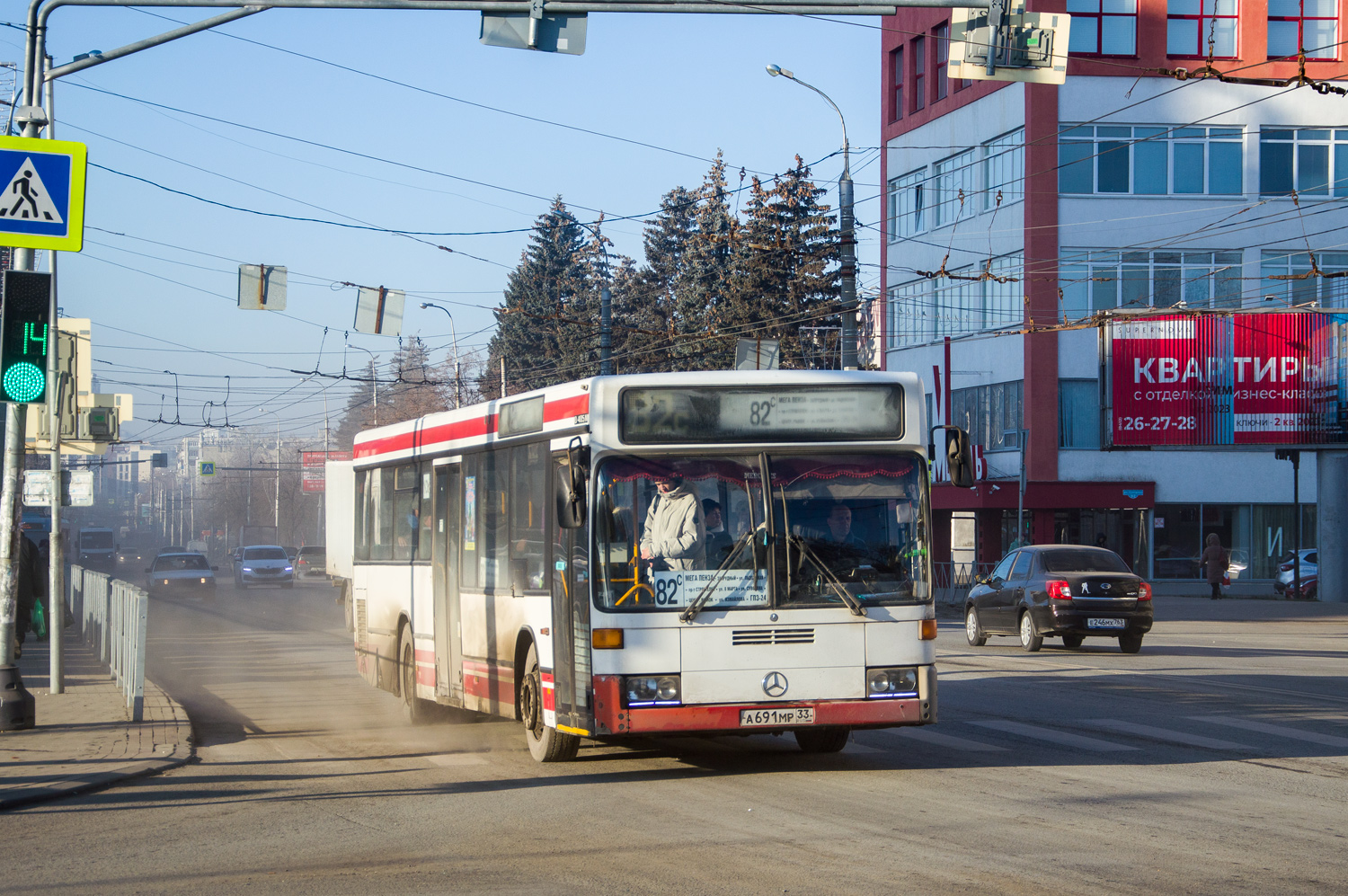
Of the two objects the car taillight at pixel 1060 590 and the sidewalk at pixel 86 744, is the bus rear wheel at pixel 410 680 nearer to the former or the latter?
the sidewalk at pixel 86 744

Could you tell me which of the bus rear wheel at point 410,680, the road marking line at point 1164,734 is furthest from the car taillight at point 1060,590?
the bus rear wheel at point 410,680

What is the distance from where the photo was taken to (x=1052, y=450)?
46656 mm

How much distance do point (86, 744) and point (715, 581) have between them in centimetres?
562

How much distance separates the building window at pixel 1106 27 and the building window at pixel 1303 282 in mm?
7499

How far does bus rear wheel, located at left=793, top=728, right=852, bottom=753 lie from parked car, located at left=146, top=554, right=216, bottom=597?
40.5m

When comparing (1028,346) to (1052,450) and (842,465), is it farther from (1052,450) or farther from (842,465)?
(842,465)

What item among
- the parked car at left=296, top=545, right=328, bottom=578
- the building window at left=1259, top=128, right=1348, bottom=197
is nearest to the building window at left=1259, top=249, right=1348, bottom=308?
the building window at left=1259, top=128, right=1348, bottom=197

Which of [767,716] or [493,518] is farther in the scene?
[493,518]

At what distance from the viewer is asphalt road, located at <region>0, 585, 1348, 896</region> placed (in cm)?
711

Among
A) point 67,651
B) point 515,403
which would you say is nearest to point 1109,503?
point 67,651

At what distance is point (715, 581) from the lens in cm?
1001

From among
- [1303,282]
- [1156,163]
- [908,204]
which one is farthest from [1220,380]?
[908,204]

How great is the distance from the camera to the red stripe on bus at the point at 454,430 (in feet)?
34.9

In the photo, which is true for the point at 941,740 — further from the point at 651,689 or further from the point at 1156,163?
the point at 1156,163
